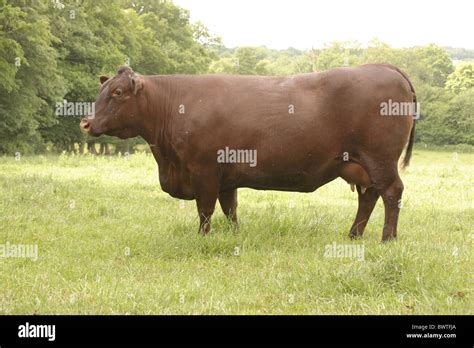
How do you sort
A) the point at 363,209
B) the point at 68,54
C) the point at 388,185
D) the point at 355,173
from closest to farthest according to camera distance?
the point at 388,185 → the point at 355,173 → the point at 363,209 → the point at 68,54

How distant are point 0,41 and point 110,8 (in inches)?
843

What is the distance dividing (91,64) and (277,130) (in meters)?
39.3

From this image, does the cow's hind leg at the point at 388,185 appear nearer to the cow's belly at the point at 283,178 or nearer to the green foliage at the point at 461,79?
the cow's belly at the point at 283,178

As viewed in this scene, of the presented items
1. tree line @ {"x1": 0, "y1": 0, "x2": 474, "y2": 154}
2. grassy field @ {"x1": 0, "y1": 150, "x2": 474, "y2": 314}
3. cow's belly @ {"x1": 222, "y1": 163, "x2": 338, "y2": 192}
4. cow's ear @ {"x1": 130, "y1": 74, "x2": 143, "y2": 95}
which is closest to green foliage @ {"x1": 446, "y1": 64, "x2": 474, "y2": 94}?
tree line @ {"x1": 0, "y1": 0, "x2": 474, "y2": 154}

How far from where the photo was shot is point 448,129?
160ft

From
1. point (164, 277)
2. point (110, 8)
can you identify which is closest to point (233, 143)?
point (164, 277)

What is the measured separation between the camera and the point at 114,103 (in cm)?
813

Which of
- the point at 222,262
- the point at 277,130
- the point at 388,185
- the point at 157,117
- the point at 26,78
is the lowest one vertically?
the point at 222,262

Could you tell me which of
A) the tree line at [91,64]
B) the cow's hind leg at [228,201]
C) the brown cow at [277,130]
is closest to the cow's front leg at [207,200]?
the brown cow at [277,130]

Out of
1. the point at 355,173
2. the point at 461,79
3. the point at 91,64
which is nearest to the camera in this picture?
the point at 355,173

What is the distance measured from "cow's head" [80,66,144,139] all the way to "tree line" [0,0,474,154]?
21.2 m

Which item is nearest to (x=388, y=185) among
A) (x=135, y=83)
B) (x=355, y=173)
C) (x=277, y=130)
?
(x=355, y=173)

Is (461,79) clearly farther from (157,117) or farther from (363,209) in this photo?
(157,117)
